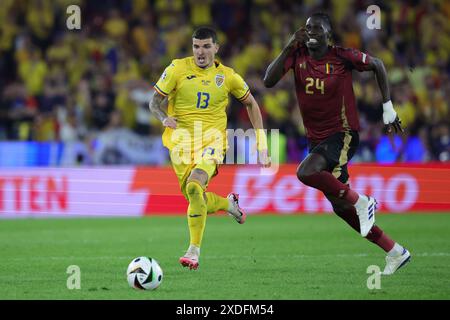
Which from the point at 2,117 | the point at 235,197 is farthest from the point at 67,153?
the point at 235,197

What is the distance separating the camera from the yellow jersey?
10695 mm

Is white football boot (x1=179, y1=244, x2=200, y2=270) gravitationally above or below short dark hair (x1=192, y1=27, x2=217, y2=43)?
below

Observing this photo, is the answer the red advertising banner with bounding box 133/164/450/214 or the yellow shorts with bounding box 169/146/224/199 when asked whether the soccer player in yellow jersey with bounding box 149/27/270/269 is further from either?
the red advertising banner with bounding box 133/164/450/214

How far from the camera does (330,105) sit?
10.1m

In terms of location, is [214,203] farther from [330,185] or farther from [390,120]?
[390,120]

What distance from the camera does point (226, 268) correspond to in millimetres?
10648

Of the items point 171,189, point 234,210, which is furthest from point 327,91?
point 171,189

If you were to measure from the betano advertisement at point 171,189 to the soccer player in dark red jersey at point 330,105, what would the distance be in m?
7.80

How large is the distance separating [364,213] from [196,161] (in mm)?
2008

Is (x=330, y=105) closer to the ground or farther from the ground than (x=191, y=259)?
farther from the ground

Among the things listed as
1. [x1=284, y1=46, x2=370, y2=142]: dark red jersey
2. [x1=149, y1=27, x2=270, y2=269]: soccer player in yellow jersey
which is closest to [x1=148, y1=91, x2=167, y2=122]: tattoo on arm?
[x1=149, y1=27, x2=270, y2=269]: soccer player in yellow jersey

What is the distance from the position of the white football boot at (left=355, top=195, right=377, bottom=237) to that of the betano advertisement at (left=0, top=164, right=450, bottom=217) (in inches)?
326

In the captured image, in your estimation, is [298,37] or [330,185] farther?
[298,37]

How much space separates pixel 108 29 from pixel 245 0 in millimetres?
3525
